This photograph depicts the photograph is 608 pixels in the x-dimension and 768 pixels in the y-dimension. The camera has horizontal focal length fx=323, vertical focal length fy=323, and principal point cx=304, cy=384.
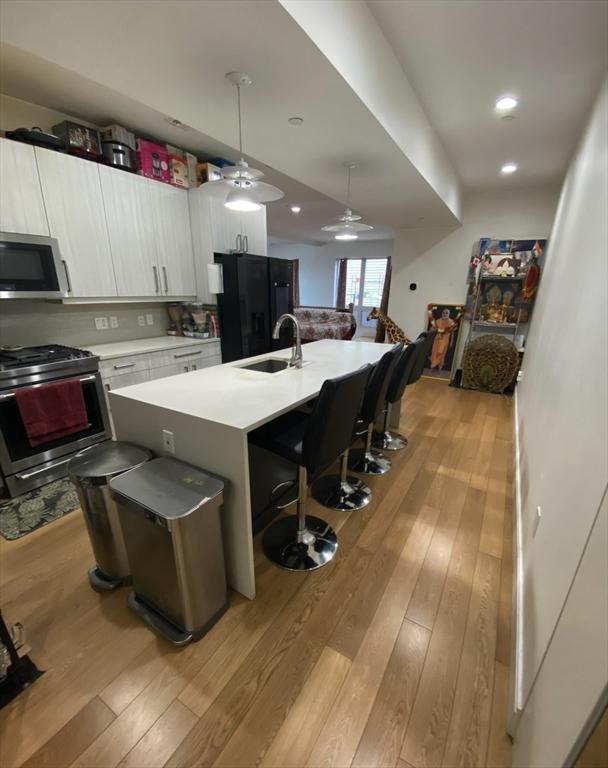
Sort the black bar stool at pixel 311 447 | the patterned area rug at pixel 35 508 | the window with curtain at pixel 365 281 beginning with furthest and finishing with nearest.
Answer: the window with curtain at pixel 365 281 < the patterned area rug at pixel 35 508 < the black bar stool at pixel 311 447

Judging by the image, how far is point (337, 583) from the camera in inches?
64.7

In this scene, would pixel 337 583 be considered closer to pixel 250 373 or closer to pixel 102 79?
pixel 250 373

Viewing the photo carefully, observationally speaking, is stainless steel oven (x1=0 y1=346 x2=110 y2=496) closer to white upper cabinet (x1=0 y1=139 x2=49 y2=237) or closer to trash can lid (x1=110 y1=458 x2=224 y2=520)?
white upper cabinet (x1=0 y1=139 x2=49 y2=237)

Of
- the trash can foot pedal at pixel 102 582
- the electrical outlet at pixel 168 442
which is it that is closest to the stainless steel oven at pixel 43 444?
the trash can foot pedal at pixel 102 582

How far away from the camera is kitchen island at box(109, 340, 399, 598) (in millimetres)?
1346

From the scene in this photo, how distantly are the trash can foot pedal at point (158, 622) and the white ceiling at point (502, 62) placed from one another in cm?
313

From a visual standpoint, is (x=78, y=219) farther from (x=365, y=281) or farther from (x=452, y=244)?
(x=365, y=281)

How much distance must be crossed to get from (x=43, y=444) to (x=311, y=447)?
2104 millimetres

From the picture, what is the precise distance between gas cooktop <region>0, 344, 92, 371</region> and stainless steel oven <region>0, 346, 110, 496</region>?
0.5 inches

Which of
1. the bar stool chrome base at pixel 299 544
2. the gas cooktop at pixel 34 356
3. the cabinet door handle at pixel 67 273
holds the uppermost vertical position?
the cabinet door handle at pixel 67 273

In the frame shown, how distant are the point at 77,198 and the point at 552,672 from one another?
3708 mm

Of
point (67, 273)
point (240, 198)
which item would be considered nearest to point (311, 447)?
point (240, 198)

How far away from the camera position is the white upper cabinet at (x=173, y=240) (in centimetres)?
313

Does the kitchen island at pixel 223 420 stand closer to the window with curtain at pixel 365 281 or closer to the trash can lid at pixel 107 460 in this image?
the trash can lid at pixel 107 460
